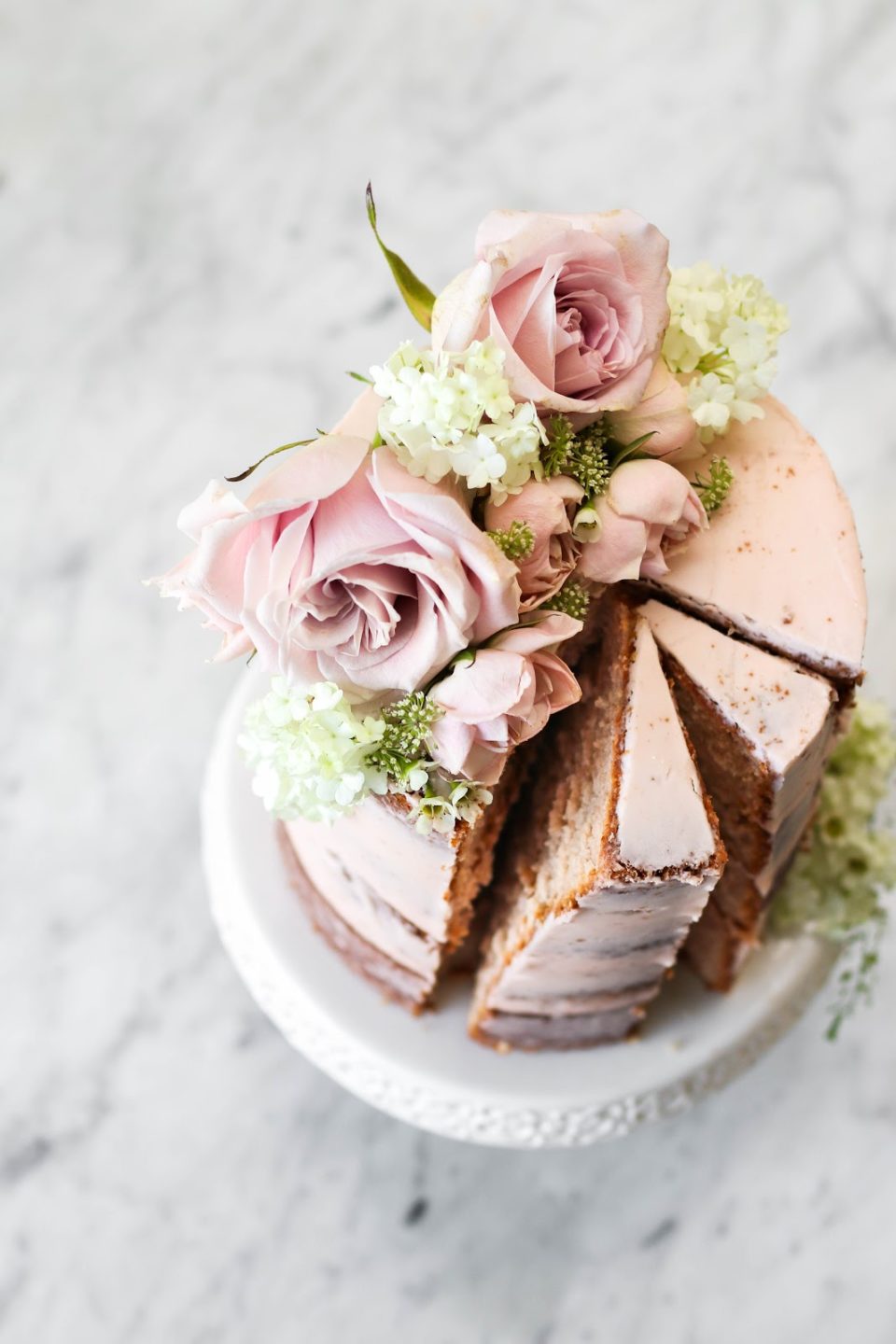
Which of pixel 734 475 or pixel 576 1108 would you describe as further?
pixel 576 1108

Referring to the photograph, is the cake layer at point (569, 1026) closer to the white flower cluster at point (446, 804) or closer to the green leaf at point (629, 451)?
the white flower cluster at point (446, 804)

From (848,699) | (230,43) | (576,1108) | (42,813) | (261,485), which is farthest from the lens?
(230,43)

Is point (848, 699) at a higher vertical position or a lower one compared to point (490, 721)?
lower

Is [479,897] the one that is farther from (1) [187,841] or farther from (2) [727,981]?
(1) [187,841]

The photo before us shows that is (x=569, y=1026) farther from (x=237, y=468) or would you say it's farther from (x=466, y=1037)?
(x=237, y=468)

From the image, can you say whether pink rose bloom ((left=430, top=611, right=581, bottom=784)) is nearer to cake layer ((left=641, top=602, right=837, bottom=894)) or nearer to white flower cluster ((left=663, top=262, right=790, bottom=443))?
cake layer ((left=641, top=602, right=837, bottom=894))

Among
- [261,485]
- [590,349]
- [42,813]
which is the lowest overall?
[42,813]

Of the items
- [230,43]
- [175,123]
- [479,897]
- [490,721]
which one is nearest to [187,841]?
[479,897]
